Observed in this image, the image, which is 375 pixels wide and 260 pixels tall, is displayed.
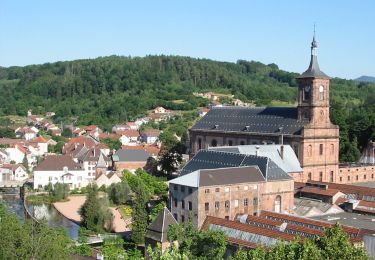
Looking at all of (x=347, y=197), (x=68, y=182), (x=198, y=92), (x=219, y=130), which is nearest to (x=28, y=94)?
(x=198, y=92)

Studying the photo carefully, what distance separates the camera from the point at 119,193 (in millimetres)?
65375

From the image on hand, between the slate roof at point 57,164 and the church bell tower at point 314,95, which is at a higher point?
the church bell tower at point 314,95

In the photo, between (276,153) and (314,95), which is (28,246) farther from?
(314,95)

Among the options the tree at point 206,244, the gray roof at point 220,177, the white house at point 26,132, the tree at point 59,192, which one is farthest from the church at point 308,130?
the white house at point 26,132

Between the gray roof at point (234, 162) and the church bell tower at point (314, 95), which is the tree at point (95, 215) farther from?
the church bell tower at point (314, 95)

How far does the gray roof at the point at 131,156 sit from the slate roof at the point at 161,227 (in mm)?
42602

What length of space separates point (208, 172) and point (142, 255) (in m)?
7.77

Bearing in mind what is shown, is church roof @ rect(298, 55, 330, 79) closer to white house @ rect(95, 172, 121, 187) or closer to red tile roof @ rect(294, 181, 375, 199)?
red tile roof @ rect(294, 181, 375, 199)

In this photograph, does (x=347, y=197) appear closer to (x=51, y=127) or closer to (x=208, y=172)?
(x=208, y=172)

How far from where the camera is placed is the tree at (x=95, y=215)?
53.8m

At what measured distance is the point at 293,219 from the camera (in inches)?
1588

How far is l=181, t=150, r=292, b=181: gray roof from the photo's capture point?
47.1 m

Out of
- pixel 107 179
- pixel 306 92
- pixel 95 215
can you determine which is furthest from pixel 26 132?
pixel 306 92

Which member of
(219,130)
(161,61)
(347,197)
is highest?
(161,61)
